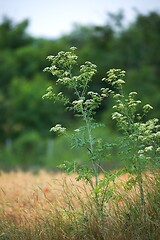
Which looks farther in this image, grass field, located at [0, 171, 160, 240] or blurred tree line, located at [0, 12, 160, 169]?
blurred tree line, located at [0, 12, 160, 169]

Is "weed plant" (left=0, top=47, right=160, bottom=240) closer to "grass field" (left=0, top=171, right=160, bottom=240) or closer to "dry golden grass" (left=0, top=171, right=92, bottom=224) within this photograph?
"grass field" (left=0, top=171, right=160, bottom=240)

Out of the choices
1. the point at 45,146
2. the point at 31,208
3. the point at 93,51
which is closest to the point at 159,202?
the point at 31,208

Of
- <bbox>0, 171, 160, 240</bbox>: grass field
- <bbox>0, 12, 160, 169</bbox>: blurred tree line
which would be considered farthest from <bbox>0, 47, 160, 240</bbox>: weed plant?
<bbox>0, 12, 160, 169</bbox>: blurred tree line

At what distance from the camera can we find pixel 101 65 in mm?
27281

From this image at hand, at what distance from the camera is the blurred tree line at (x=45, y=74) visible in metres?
21.9

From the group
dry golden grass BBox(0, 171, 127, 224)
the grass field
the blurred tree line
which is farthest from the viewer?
the blurred tree line

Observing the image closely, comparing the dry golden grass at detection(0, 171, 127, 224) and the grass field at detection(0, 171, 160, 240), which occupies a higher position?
the dry golden grass at detection(0, 171, 127, 224)

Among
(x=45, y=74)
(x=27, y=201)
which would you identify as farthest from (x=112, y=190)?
(x=45, y=74)

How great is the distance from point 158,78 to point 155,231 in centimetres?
2208

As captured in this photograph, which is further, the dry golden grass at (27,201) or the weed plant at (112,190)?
the dry golden grass at (27,201)

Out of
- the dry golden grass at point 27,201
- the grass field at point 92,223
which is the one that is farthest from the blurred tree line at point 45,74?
the grass field at point 92,223

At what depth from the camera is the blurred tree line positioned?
21.9m

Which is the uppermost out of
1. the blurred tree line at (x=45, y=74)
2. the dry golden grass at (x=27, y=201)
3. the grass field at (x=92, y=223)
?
the blurred tree line at (x=45, y=74)

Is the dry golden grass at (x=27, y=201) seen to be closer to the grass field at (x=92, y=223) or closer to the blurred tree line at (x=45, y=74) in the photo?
the grass field at (x=92, y=223)
